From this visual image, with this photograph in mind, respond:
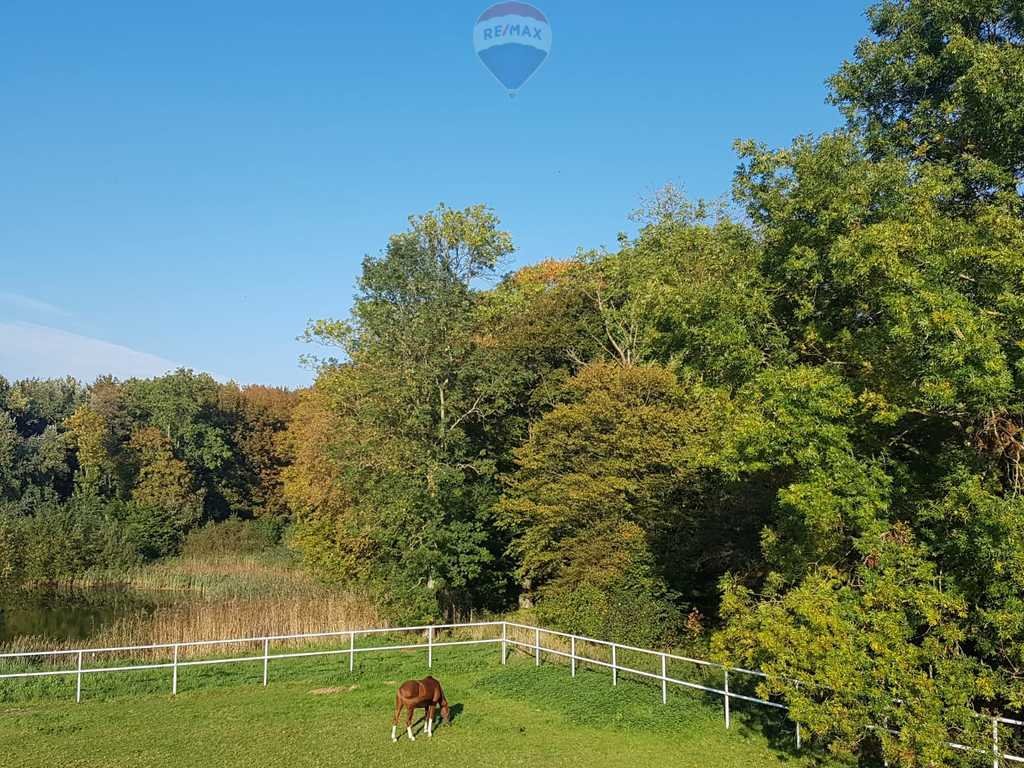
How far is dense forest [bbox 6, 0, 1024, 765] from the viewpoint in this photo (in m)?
9.71


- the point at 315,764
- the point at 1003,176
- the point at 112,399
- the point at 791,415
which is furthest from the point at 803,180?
the point at 112,399

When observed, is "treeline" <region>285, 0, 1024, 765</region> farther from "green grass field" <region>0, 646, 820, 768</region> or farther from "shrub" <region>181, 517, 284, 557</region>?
"shrub" <region>181, 517, 284, 557</region>

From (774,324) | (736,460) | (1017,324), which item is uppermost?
(774,324)

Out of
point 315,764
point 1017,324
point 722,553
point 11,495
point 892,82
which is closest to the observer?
point 1017,324

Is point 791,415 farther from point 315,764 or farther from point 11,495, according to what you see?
point 11,495

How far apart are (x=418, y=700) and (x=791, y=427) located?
7.22 metres

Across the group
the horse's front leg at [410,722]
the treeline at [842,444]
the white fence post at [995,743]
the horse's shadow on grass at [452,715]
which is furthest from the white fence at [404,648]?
the white fence post at [995,743]

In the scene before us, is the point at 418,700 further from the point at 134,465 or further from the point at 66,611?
the point at 134,465

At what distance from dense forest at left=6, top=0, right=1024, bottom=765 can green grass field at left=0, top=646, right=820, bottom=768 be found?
186cm

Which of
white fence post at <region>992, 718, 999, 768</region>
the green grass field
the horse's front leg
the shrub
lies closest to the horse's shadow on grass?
the green grass field

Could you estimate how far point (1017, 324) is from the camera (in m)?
9.23

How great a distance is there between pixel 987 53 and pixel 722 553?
14395 mm

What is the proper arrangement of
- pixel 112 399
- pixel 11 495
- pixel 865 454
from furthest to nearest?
pixel 112 399 → pixel 11 495 → pixel 865 454

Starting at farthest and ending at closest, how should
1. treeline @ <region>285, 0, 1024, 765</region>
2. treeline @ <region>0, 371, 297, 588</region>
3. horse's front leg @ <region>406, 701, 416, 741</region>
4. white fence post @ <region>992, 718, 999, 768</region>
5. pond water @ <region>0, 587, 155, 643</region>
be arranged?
treeline @ <region>0, 371, 297, 588</region>, pond water @ <region>0, 587, 155, 643</region>, horse's front leg @ <region>406, 701, 416, 741</region>, treeline @ <region>285, 0, 1024, 765</region>, white fence post @ <region>992, 718, 999, 768</region>
